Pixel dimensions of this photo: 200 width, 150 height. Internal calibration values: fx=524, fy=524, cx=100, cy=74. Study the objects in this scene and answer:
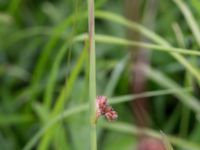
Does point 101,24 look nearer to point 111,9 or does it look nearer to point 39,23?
point 111,9

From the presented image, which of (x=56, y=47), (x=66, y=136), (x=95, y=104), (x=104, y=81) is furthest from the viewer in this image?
(x=56, y=47)

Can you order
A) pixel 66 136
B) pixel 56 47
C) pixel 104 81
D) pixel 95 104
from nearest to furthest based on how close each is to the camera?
pixel 95 104, pixel 66 136, pixel 104 81, pixel 56 47

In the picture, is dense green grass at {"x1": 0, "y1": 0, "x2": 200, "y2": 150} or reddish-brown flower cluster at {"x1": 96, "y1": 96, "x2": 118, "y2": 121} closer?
reddish-brown flower cluster at {"x1": 96, "y1": 96, "x2": 118, "y2": 121}

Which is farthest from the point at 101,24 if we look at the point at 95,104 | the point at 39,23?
the point at 95,104

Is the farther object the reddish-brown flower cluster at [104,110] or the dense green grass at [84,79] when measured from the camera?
the dense green grass at [84,79]

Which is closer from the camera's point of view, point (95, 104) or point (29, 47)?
point (95, 104)

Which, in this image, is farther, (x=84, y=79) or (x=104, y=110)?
(x=84, y=79)

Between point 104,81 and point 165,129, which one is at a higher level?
point 104,81

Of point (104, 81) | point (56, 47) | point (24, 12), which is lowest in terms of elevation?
point (104, 81)
